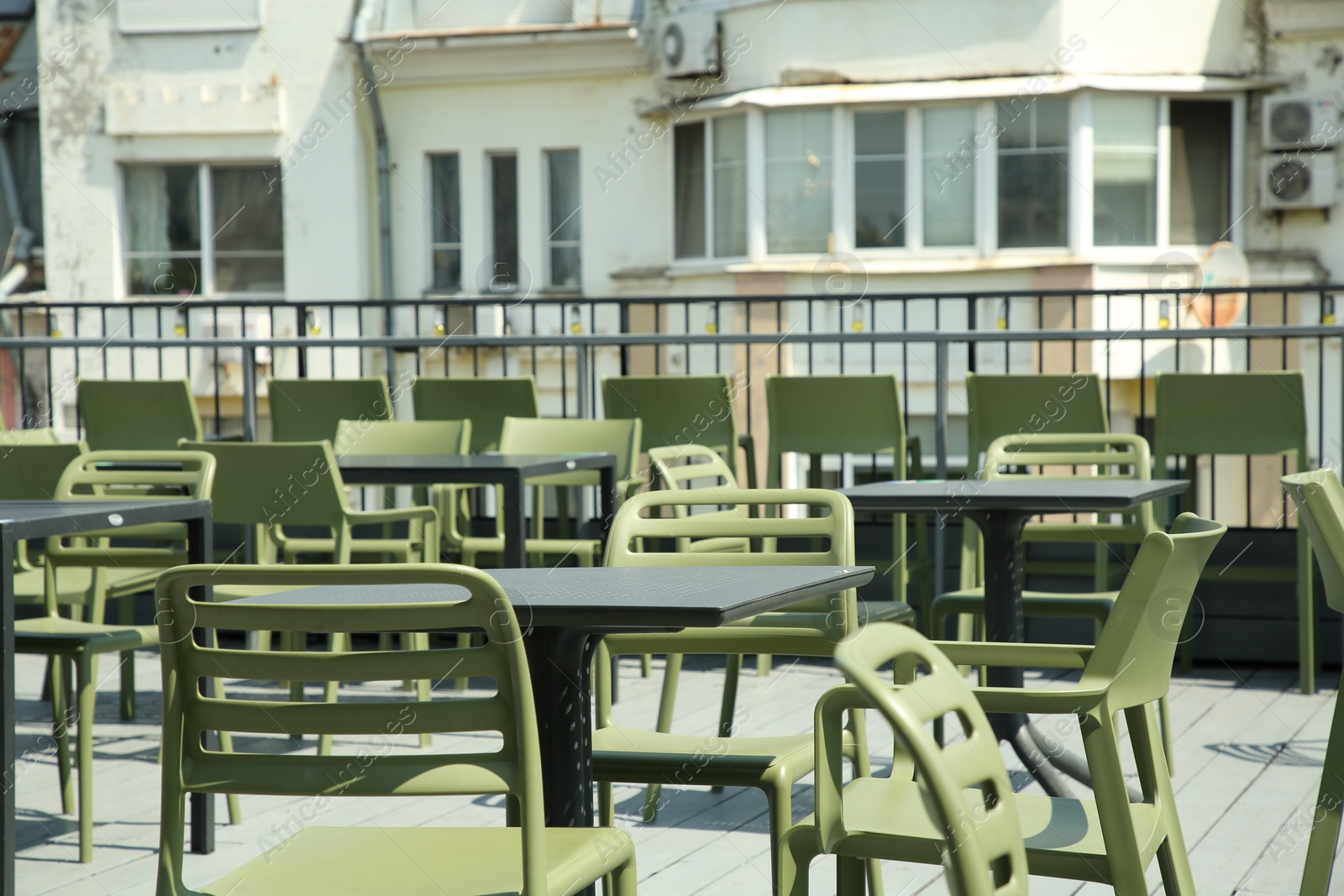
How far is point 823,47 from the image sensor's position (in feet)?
40.3

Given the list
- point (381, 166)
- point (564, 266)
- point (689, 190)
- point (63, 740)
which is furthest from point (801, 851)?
point (381, 166)

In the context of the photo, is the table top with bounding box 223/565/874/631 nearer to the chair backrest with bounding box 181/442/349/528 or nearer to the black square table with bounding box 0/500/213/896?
the black square table with bounding box 0/500/213/896

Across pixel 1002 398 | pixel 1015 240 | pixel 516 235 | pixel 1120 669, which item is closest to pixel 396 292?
pixel 516 235

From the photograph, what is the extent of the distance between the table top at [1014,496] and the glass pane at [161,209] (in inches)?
467

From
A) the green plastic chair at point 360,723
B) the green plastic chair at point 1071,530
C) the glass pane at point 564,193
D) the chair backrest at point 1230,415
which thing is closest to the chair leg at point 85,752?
the green plastic chair at point 360,723

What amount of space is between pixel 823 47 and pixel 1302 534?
8155mm

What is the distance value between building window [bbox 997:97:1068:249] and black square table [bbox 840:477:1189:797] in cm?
883

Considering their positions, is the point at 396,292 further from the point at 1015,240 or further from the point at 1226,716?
the point at 1226,716

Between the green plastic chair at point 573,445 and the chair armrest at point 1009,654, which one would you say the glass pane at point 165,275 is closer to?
the green plastic chair at point 573,445

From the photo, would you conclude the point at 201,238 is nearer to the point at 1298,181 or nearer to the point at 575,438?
the point at 1298,181

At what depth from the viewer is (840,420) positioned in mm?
5574

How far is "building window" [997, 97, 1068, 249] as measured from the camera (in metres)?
12.0

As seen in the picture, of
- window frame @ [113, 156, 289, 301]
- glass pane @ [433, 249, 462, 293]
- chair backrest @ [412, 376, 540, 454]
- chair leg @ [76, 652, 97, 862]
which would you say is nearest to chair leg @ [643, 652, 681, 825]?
chair leg @ [76, 652, 97, 862]

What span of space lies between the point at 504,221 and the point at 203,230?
285 cm
